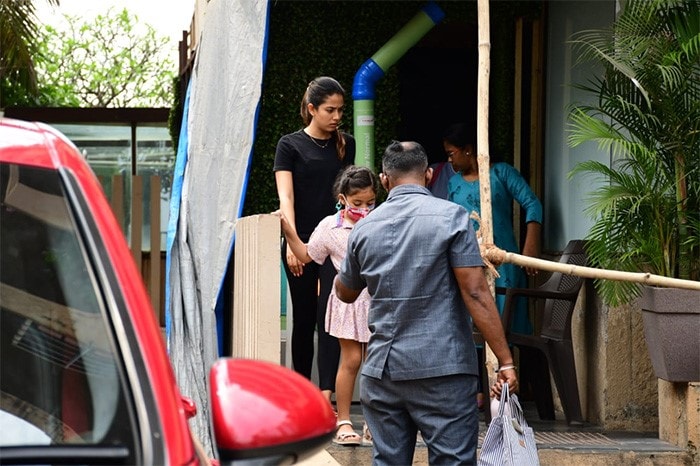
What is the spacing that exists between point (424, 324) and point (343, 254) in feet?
4.78

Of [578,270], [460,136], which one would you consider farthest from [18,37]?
[578,270]

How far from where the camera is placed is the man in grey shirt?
476cm

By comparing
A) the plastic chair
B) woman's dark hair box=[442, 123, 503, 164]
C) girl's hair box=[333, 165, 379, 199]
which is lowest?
the plastic chair

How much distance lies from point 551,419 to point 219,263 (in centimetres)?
229

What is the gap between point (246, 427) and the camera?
2.15m

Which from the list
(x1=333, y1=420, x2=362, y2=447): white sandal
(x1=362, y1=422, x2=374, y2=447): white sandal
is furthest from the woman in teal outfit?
(x1=333, y1=420, x2=362, y2=447): white sandal

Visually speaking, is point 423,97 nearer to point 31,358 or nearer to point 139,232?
point 139,232

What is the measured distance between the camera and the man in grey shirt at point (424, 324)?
15.6 ft

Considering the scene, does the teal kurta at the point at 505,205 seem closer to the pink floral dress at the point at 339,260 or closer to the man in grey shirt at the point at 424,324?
the pink floral dress at the point at 339,260

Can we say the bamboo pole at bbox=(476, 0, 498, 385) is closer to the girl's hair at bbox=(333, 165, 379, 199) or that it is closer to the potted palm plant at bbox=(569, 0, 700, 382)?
the girl's hair at bbox=(333, 165, 379, 199)

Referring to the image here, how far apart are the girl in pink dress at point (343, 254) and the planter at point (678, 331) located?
1.52 meters

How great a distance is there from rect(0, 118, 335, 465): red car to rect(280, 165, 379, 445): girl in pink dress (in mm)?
3714

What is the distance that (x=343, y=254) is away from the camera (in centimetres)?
620

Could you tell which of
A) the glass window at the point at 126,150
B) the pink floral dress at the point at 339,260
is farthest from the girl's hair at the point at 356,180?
the glass window at the point at 126,150
